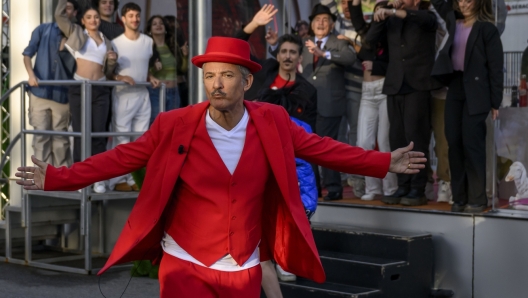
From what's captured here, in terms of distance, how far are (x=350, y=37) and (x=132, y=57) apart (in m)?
2.40

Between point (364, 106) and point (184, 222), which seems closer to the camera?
point (184, 222)

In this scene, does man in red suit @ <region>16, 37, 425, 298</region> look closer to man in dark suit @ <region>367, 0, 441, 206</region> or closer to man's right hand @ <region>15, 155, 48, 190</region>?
man's right hand @ <region>15, 155, 48, 190</region>

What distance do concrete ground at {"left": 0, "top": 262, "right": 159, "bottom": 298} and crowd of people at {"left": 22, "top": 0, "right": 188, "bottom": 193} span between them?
3.25 ft

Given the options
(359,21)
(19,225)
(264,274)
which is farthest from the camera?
(19,225)

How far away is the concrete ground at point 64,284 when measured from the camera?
8.52m

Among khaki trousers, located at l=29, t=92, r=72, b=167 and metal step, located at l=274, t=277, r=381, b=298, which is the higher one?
khaki trousers, located at l=29, t=92, r=72, b=167

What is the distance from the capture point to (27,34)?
425 inches

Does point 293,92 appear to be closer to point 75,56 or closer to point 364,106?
point 364,106

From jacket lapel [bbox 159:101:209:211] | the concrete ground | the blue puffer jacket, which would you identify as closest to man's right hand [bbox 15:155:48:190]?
jacket lapel [bbox 159:101:209:211]

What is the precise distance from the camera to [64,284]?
9.02 metres

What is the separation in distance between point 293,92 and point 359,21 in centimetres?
200

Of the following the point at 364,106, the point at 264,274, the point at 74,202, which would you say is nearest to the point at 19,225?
the point at 74,202

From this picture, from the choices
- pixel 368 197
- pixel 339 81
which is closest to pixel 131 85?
pixel 339 81

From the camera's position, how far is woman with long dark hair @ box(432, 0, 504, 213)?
7.85m
